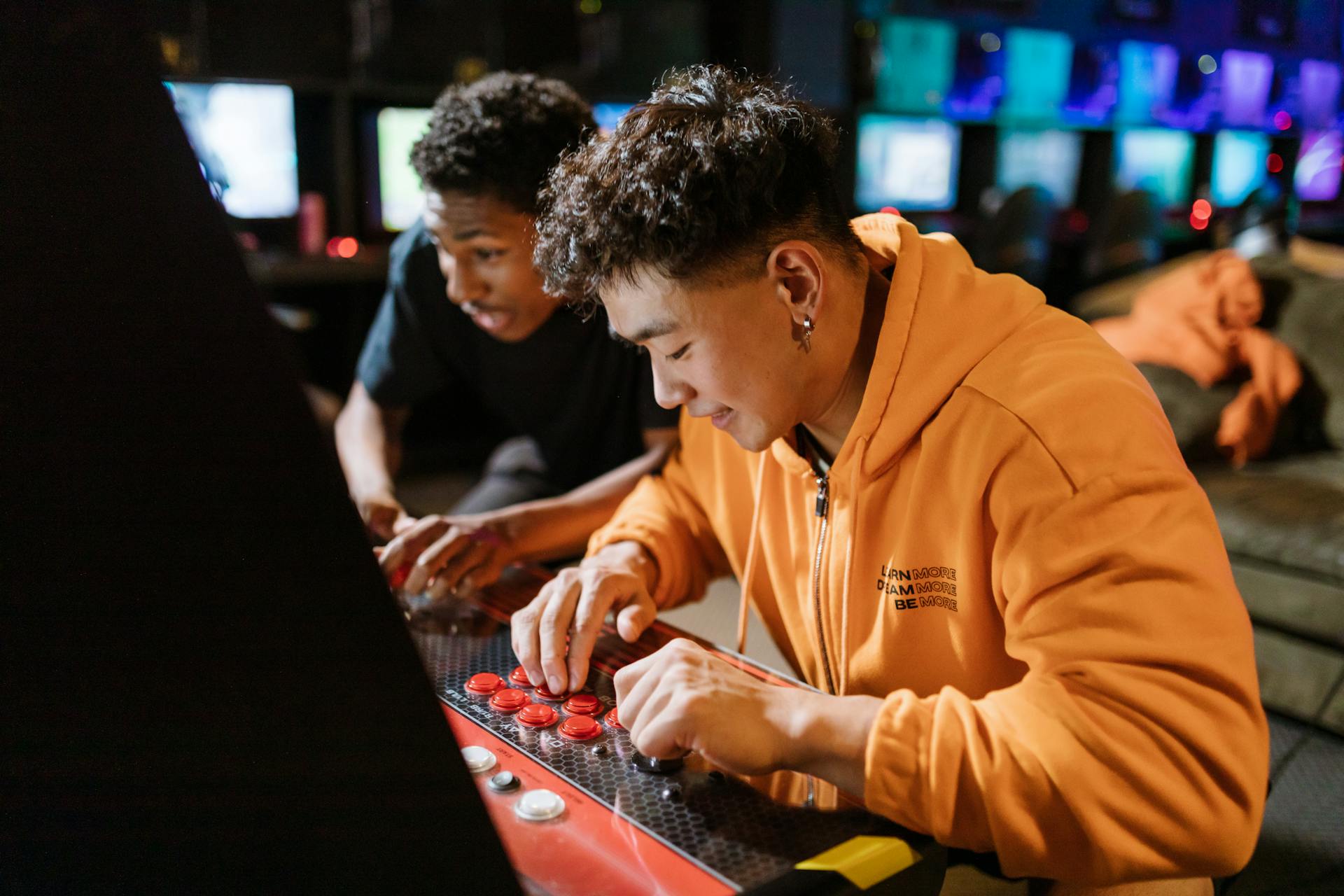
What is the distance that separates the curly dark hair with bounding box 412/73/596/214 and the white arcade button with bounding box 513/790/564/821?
38.5 inches

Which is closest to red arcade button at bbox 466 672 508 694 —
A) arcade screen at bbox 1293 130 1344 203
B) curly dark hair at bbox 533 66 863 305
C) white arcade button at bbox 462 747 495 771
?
white arcade button at bbox 462 747 495 771

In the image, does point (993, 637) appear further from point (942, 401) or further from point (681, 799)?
point (681, 799)

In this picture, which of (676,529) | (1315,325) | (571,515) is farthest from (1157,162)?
(676,529)

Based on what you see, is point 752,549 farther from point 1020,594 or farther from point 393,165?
point 393,165

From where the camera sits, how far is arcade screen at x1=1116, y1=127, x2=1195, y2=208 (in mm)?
5730

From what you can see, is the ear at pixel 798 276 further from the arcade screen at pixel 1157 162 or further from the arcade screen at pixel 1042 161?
the arcade screen at pixel 1157 162

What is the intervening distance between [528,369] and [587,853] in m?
1.28

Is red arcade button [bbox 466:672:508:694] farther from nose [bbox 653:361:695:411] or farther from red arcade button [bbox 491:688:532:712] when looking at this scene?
nose [bbox 653:361:695:411]

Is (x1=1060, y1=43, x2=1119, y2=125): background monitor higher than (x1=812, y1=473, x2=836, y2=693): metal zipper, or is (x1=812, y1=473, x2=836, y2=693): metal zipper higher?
(x1=1060, y1=43, x2=1119, y2=125): background monitor

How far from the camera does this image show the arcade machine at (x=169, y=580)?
0.55 meters

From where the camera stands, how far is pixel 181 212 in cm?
55

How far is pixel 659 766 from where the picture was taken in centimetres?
84

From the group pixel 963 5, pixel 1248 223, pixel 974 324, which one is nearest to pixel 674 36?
pixel 963 5

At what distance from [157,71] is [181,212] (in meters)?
0.07
